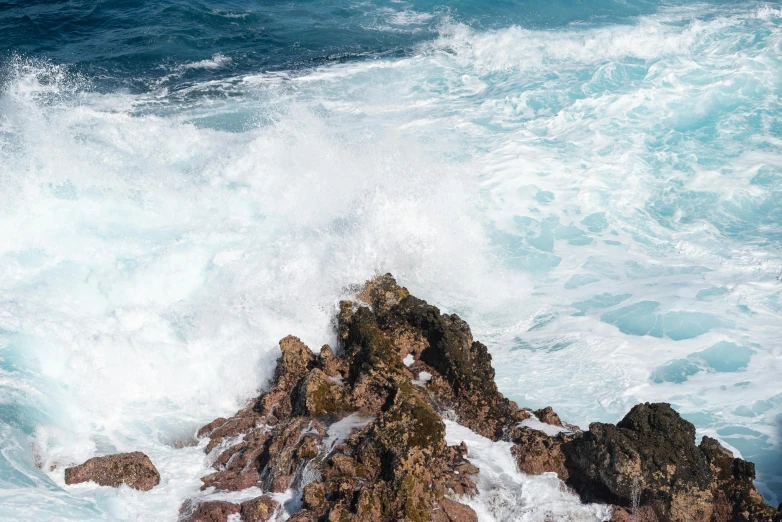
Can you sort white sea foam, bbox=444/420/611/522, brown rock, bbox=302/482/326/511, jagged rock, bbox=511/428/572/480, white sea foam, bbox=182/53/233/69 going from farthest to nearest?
white sea foam, bbox=182/53/233/69 < jagged rock, bbox=511/428/572/480 < white sea foam, bbox=444/420/611/522 < brown rock, bbox=302/482/326/511

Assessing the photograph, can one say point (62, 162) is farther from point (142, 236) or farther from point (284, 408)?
point (284, 408)

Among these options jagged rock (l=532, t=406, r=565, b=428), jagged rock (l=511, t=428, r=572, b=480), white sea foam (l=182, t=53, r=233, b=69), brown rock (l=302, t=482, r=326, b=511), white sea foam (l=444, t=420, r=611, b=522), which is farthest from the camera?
white sea foam (l=182, t=53, r=233, b=69)

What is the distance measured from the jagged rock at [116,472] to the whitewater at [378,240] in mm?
160

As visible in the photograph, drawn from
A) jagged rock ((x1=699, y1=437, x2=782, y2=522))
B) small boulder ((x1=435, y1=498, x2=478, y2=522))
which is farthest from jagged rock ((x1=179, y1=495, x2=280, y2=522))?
jagged rock ((x1=699, y1=437, x2=782, y2=522))

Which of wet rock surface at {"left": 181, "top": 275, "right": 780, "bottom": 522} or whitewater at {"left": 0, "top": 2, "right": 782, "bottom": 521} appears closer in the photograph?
wet rock surface at {"left": 181, "top": 275, "right": 780, "bottom": 522}

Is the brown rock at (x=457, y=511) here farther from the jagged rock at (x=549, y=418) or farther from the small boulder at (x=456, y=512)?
the jagged rock at (x=549, y=418)

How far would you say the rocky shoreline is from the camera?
7.30 meters

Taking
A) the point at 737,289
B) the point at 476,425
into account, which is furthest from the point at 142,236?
the point at 737,289

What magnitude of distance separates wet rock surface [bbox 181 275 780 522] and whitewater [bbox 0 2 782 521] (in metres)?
0.41

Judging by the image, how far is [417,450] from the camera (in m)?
7.48

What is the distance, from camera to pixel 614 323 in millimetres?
12477

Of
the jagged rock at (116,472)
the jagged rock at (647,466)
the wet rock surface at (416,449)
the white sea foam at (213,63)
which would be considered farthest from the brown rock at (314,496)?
the white sea foam at (213,63)

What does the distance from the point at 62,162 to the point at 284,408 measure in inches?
391

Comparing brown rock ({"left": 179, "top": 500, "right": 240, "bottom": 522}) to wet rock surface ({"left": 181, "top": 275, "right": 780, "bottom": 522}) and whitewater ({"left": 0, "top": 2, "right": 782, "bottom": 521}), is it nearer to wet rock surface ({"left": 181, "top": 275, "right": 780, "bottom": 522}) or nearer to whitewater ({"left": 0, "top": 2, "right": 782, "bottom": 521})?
wet rock surface ({"left": 181, "top": 275, "right": 780, "bottom": 522})
